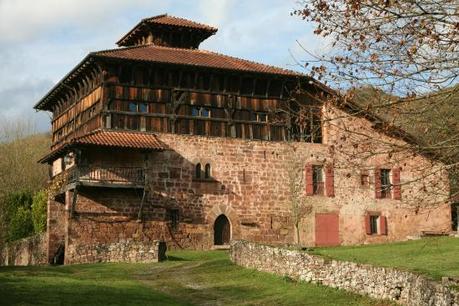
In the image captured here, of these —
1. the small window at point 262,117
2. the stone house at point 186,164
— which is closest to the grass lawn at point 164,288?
the stone house at point 186,164

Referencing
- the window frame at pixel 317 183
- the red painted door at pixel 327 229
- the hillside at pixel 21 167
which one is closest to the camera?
the red painted door at pixel 327 229

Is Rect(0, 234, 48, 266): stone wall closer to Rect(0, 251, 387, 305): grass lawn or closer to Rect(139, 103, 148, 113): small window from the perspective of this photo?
Rect(139, 103, 148, 113): small window

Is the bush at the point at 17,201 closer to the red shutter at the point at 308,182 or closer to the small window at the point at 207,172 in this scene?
the small window at the point at 207,172

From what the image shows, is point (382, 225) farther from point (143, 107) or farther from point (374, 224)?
point (143, 107)

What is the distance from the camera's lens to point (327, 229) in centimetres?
3722

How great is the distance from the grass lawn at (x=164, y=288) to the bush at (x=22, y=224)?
16.1 metres

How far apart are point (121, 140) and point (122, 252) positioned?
554 cm

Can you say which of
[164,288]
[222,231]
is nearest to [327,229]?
[222,231]

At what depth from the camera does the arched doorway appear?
3475 centimetres

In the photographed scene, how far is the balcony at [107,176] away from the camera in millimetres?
30984

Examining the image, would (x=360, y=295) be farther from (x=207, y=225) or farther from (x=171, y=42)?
(x=171, y=42)

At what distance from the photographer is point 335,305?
55.2 feet

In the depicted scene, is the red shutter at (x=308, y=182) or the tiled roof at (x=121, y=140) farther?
the red shutter at (x=308, y=182)

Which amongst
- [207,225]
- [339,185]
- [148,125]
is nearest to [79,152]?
[148,125]
